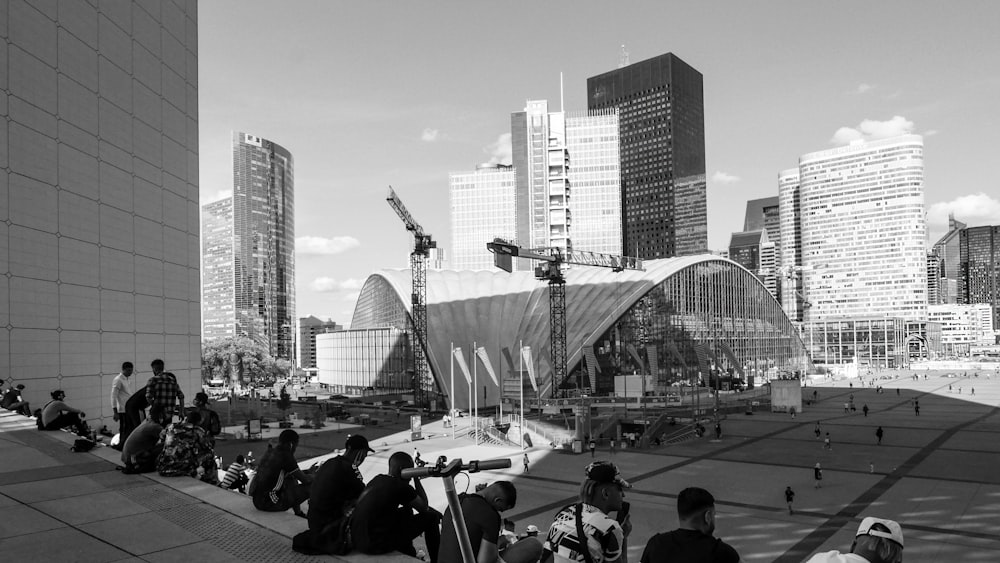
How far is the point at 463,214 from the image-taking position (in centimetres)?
16612

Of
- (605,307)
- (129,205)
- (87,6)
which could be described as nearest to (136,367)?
(129,205)

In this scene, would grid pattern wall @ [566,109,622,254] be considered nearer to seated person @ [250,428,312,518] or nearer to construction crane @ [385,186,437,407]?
construction crane @ [385,186,437,407]

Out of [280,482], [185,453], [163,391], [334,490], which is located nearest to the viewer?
[334,490]

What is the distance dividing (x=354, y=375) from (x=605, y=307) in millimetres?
40104

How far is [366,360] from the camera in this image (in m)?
98.2

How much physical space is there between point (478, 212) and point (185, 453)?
157207 mm

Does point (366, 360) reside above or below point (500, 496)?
below

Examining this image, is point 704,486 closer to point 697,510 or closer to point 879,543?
point 697,510

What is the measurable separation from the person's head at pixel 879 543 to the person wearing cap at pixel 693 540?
0.78 m

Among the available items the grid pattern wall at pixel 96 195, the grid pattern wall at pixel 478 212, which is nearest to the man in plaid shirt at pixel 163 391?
the grid pattern wall at pixel 96 195

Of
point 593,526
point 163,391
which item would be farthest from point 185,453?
point 593,526

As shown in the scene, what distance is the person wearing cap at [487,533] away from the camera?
226 inches

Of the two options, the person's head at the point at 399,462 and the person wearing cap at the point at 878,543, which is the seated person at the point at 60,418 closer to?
the person's head at the point at 399,462

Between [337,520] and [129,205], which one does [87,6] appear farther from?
[337,520]
